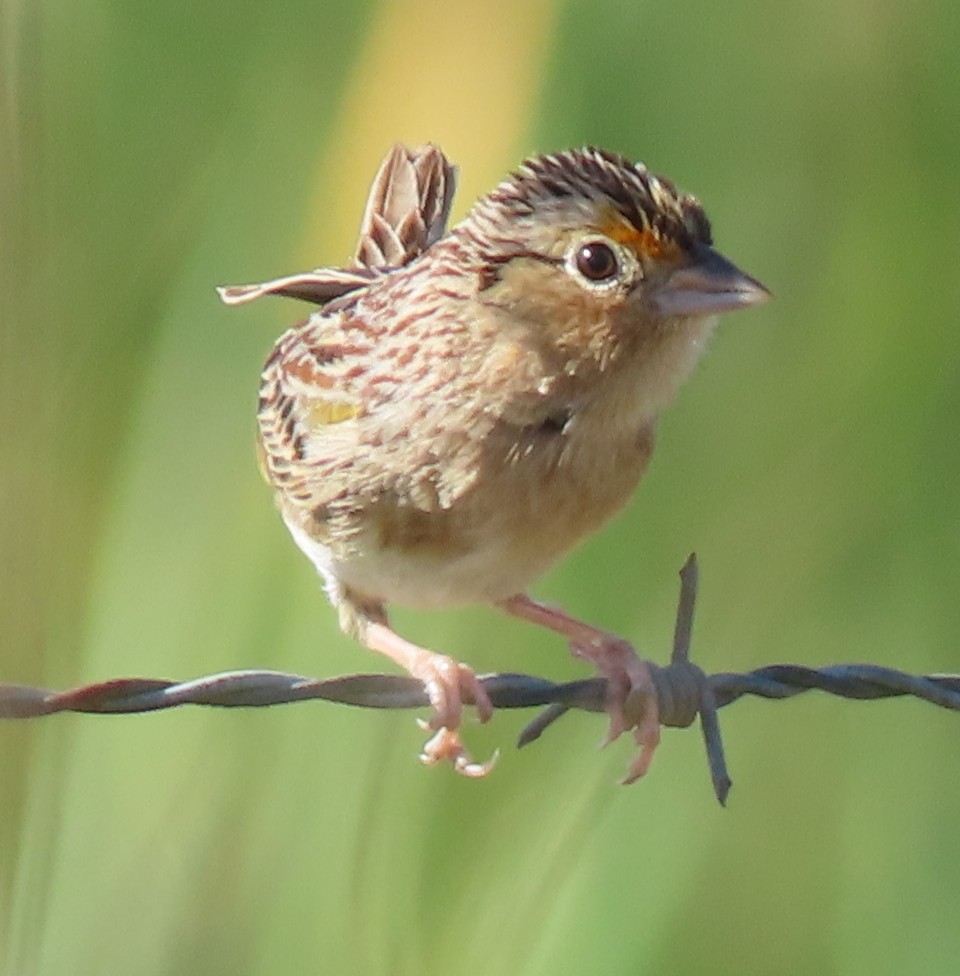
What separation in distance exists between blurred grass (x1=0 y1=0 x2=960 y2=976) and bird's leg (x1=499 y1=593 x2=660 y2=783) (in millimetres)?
58

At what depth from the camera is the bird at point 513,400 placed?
2.03m

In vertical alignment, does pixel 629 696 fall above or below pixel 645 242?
below

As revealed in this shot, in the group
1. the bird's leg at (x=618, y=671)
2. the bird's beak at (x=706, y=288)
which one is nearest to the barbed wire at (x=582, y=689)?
the bird's leg at (x=618, y=671)

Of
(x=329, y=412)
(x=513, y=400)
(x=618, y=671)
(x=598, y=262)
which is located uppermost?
(x=598, y=262)

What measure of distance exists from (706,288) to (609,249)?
0.14m

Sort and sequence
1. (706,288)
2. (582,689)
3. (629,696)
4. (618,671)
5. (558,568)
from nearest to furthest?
(582,689) < (706,288) < (629,696) < (618,671) < (558,568)

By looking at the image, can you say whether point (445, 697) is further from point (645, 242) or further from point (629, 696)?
point (645, 242)

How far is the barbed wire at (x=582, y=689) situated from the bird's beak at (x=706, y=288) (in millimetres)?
347

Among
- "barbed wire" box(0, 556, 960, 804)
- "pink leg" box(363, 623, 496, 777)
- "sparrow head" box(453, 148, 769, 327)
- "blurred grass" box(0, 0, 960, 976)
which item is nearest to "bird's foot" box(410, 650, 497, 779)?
"pink leg" box(363, 623, 496, 777)

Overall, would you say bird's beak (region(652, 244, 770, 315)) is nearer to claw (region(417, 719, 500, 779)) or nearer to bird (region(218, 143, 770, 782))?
bird (region(218, 143, 770, 782))

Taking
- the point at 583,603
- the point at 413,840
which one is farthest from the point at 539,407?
the point at 413,840

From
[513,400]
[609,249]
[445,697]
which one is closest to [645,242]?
[609,249]

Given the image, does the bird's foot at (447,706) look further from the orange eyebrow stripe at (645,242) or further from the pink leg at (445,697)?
the orange eyebrow stripe at (645,242)

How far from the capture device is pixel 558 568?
248cm
